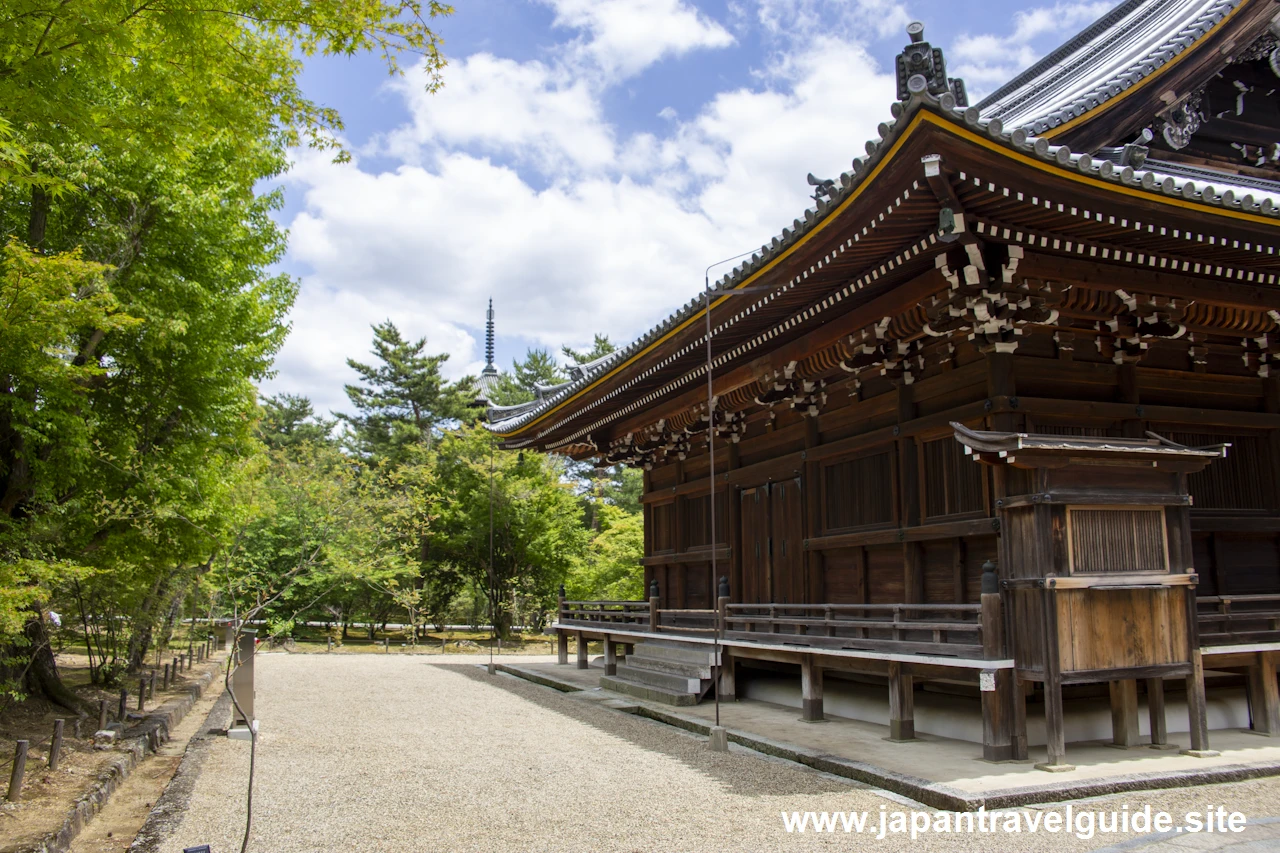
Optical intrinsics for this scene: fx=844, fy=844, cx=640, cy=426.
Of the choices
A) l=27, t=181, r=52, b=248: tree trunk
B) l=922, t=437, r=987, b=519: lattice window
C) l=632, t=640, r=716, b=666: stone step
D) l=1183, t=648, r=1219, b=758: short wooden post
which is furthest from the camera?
l=632, t=640, r=716, b=666: stone step

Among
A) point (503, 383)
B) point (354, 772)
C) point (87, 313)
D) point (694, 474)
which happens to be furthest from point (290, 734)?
point (503, 383)

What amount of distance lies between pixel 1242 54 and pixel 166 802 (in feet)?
43.3

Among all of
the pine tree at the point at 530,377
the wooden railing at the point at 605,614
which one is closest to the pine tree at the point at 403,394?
the pine tree at the point at 530,377

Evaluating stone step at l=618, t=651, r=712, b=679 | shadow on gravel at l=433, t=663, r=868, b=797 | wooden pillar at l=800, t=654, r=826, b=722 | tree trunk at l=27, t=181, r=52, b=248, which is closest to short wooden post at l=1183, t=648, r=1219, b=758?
shadow on gravel at l=433, t=663, r=868, b=797

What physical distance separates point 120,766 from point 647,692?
643cm

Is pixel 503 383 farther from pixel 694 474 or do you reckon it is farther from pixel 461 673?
pixel 694 474

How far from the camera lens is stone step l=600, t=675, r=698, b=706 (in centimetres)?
1116

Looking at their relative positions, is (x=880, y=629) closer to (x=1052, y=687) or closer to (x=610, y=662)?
(x=1052, y=687)

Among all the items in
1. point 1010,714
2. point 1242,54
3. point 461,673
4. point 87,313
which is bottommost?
point 461,673

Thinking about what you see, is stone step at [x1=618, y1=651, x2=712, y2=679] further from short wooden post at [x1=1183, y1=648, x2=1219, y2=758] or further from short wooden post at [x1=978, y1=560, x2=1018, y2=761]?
short wooden post at [x1=1183, y1=648, x2=1219, y2=758]

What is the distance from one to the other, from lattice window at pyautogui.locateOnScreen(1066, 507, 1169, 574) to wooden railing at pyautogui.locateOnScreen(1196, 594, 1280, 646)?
99 centimetres

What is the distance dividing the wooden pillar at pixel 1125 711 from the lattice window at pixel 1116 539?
1.15 meters

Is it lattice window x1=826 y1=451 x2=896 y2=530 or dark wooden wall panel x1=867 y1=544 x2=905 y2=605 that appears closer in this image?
dark wooden wall panel x1=867 y1=544 x2=905 y2=605

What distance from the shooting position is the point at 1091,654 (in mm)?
6766
